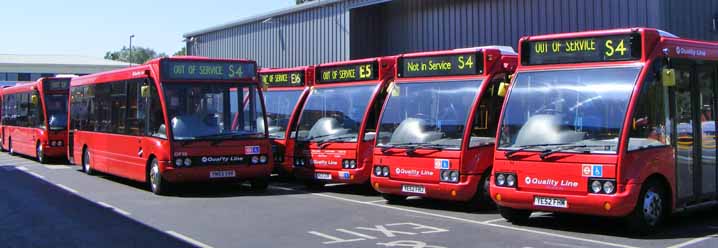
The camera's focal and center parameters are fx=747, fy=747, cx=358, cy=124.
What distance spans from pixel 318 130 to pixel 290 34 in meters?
15.4

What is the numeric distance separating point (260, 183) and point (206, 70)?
7.99ft

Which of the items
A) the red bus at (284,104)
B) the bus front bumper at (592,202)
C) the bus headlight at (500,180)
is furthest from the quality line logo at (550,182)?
the red bus at (284,104)

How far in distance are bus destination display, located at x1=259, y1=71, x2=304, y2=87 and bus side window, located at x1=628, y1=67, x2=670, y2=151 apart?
336 inches

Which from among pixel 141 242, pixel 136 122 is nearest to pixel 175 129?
pixel 136 122

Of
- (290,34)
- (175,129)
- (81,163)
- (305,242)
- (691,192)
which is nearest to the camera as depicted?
(305,242)

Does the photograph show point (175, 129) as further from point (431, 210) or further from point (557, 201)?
point (557, 201)

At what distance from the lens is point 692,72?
9633 mm

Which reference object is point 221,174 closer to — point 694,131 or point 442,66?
point 442,66

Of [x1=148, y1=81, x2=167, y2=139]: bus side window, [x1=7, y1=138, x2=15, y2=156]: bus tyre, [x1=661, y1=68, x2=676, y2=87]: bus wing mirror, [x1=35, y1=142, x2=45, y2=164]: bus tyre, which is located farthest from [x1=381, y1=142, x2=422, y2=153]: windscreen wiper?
[x1=7, y1=138, x2=15, y2=156]: bus tyre

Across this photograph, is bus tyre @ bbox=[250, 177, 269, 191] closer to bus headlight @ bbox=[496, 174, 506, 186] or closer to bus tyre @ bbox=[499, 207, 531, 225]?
bus tyre @ bbox=[499, 207, 531, 225]

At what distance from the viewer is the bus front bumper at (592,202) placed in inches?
334

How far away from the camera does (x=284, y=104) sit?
16328 millimetres

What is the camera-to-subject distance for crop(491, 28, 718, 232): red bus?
867 centimetres

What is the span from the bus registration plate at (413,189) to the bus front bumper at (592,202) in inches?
79.5
